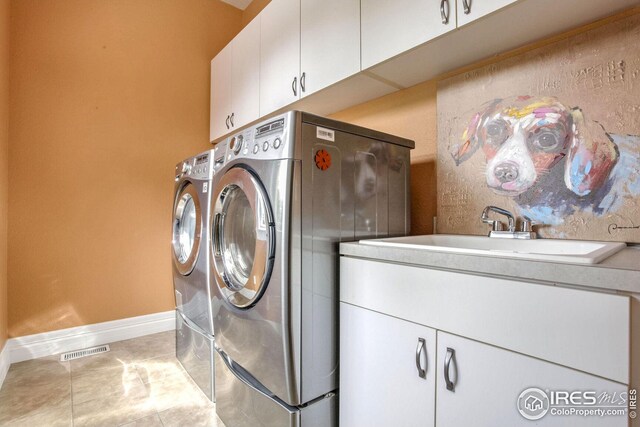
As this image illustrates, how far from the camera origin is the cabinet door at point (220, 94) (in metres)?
2.84

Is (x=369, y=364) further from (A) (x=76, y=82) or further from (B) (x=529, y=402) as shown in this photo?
(A) (x=76, y=82)

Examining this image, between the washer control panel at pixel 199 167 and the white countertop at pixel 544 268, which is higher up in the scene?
the washer control panel at pixel 199 167

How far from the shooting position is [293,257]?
1.15 m

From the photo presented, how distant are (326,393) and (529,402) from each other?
2.47 ft

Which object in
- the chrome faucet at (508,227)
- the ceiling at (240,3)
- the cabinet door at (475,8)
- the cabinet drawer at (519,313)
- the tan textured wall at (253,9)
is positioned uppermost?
the ceiling at (240,3)

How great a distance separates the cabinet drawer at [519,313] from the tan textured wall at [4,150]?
2.59 m

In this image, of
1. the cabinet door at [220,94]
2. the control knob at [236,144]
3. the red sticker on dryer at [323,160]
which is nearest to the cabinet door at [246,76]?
the cabinet door at [220,94]

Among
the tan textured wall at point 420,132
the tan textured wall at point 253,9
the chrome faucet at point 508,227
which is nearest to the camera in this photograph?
the chrome faucet at point 508,227

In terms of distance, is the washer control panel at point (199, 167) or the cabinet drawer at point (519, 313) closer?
the cabinet drawer at point (519, 313)

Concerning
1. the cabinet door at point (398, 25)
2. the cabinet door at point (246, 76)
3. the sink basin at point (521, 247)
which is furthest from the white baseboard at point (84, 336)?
the cabinet door at point (398, 25)

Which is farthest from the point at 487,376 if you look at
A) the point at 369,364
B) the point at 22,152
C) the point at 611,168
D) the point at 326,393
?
the point at 22,152

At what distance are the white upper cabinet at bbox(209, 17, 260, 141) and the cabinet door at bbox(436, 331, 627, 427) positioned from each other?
2.08 m

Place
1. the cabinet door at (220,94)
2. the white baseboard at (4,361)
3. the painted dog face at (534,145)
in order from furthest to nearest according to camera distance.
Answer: the cabinet door at (220,94)
the white baseboard at (4,361)
the painted dog face at (534,145)

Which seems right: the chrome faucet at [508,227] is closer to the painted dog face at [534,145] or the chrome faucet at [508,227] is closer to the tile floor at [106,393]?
the painted dog face at [534,145]
